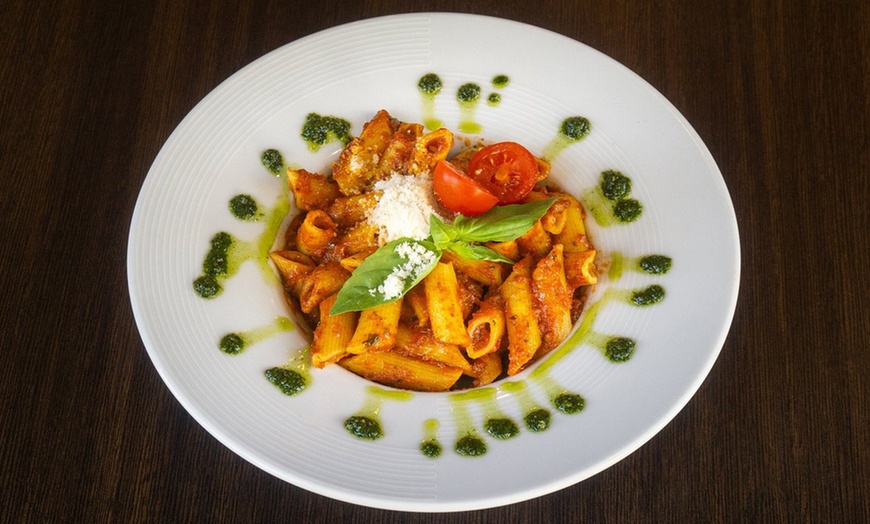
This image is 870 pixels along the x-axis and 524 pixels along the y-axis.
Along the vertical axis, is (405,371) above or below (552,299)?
below

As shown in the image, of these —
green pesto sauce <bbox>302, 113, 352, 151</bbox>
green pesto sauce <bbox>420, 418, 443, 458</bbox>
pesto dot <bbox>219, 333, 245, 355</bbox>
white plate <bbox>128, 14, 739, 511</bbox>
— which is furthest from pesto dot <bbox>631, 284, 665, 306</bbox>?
pesto dot <bbox>219, 333, 245, 355</bbox>

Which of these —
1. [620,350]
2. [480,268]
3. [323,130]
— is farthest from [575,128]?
[323,130]

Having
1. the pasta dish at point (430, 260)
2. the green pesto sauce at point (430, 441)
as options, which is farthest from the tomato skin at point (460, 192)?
the green pesto sauce at point (430, 441)

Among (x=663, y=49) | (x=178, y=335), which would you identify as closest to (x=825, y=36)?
(x=663, y=49)

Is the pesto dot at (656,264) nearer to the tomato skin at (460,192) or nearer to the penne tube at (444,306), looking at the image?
the tomato skin at (460,192)

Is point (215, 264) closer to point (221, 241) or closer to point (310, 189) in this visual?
point (221, 241)

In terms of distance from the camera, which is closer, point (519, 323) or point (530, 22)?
point (519, 323)

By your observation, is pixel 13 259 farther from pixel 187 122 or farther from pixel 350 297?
pixel 350 297
